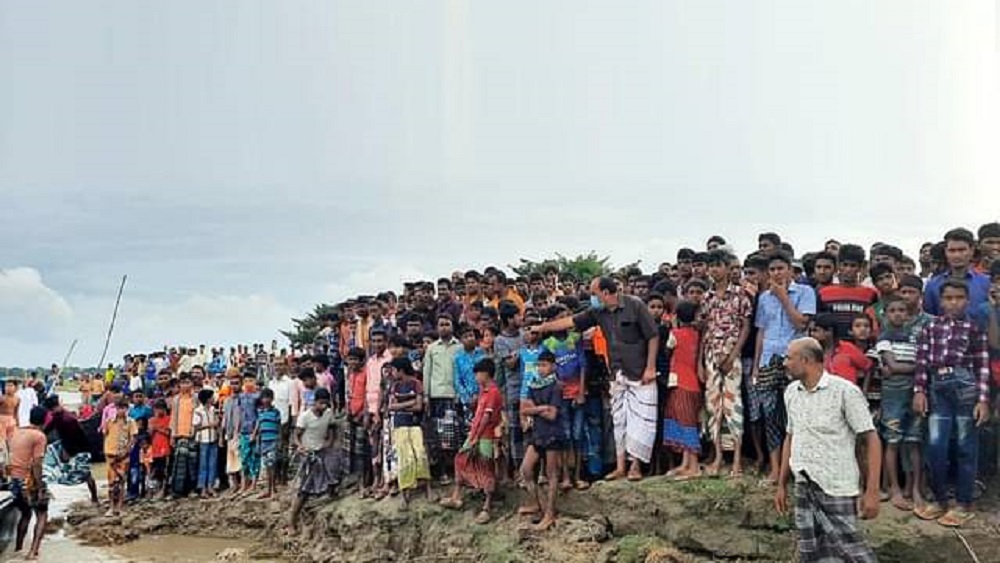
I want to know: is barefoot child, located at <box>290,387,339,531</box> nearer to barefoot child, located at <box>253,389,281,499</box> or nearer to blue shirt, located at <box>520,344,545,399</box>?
barefoot child, located at <box>253,389,281,499</box>

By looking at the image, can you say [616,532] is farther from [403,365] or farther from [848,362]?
[403,365]

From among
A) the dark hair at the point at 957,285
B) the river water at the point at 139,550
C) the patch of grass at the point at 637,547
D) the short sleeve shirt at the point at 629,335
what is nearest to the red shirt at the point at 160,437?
the river water at the point at 139,550

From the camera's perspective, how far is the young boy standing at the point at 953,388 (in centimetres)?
725

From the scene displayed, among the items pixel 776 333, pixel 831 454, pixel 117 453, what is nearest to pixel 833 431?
pixel 831 454

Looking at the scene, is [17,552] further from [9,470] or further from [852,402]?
[852,402]

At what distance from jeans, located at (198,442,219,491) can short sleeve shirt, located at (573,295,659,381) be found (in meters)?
8.81

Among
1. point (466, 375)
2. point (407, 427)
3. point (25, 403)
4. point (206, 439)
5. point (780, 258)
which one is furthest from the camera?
point (25, 403)

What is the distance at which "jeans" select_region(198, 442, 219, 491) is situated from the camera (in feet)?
51.4

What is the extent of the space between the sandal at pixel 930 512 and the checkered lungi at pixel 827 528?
1.51 m

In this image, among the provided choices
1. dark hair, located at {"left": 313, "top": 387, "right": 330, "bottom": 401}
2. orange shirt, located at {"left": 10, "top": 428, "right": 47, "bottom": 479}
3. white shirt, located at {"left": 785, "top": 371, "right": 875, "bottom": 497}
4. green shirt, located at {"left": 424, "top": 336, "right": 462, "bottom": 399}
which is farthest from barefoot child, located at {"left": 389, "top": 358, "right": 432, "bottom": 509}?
white shirt, located at {"left": 785, "top": 371, "right": 875, "bottom": 497}

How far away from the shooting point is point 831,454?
6.13 m

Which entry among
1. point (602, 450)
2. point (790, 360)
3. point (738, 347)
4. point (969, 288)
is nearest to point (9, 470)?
point (602, 450)

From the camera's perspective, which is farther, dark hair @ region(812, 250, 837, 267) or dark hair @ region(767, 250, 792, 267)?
dark hair @ region(812, 250, 837, 267)

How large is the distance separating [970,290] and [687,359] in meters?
2.54
